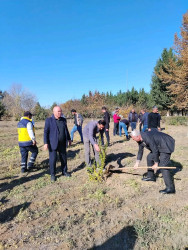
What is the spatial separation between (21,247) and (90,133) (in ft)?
8.73

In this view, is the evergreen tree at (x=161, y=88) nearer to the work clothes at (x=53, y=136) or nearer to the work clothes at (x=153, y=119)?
the work clothes at (x=153, y=119)

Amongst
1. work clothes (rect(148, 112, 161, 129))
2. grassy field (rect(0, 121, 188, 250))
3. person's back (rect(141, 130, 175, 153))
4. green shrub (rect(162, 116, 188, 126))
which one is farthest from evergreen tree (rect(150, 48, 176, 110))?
person's back (rect(141, 130, 175, 153))

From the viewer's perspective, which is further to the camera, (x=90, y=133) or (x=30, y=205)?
(x=90, y=133)

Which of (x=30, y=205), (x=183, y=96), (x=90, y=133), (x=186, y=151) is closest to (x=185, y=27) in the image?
(x=183, y=96)

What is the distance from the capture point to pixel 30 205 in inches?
130

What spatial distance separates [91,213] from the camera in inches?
118

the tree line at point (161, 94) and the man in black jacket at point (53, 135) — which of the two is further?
the tree line at point (161, 94)

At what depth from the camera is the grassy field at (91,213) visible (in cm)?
240

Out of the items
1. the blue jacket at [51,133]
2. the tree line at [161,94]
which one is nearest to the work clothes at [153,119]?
the blue jacket at [51,133]

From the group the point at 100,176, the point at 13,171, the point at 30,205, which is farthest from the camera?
the point at 13,171

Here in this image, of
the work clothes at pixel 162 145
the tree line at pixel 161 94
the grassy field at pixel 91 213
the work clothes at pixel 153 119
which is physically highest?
the tree line at pixel 161 94

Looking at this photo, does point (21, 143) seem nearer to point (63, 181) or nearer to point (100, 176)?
point (63, 181)

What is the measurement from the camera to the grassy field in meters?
2.40

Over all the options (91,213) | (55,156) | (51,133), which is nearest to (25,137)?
(51,133)
